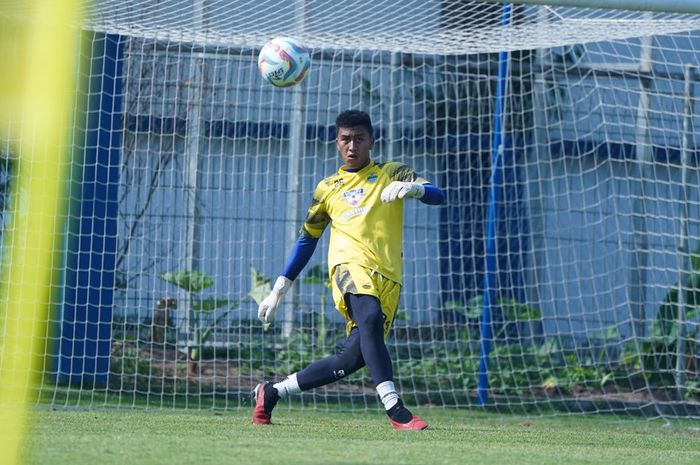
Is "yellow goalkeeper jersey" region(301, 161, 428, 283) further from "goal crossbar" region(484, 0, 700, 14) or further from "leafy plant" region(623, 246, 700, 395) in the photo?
"leafy plant" region(623, 246, 700, 395)

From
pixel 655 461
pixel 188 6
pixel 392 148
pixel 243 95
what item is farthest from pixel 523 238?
pixel 655 461

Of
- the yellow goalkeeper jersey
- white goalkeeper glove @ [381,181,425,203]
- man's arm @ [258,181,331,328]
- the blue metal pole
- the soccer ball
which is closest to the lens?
white goalkeeper glove @ [381,181,425,203]

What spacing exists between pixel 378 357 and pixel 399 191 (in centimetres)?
89

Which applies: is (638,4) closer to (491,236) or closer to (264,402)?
(491,236)

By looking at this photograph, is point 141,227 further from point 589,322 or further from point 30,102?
point 30,102

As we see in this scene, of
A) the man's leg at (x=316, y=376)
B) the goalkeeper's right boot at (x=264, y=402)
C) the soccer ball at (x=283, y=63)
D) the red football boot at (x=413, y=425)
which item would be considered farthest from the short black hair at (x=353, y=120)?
the red football boot at (x=413, y=425)

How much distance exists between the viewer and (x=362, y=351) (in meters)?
6.17

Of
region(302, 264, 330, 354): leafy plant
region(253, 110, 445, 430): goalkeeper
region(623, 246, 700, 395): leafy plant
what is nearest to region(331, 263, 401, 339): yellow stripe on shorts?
region(253, 110, 445, 430): goalkeeper

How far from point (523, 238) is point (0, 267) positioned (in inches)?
177

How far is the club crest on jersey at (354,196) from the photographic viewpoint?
6.41m

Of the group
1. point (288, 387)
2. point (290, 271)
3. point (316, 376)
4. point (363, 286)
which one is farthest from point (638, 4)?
point (288, 387)

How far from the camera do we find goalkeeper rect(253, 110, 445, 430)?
6.13 metres

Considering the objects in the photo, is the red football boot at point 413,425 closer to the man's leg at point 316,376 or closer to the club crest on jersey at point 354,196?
the man's leg at point 316,376

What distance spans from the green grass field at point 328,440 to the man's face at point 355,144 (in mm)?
1506
